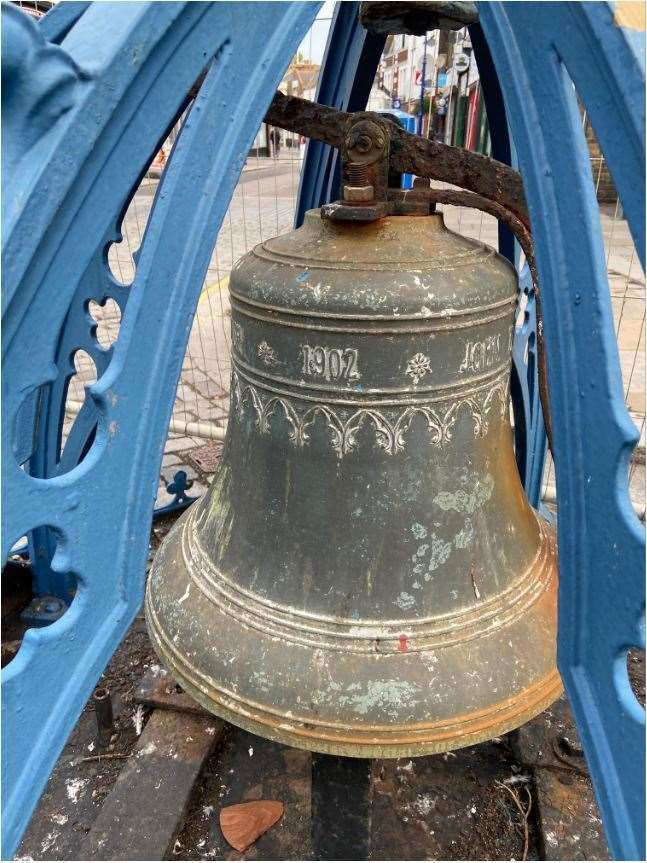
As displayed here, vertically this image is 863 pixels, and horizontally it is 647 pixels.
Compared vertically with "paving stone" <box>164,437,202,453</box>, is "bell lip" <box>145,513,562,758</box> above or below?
above

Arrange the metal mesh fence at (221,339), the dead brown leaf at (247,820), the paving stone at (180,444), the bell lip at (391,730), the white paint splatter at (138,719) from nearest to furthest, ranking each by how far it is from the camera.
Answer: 1. the bell lip at (391,730)
2. the dead brown leaf at (247,820)
3. the white paint splatter at (138,719)
4. the metal mesh fence at (221,339)
5. the paving stone at (180,444)

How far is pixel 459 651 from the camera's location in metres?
1.08

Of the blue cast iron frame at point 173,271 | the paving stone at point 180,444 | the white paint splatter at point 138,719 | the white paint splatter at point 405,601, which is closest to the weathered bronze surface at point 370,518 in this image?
the white paint splatter at point 405,601

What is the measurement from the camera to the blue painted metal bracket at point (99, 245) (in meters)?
0.66

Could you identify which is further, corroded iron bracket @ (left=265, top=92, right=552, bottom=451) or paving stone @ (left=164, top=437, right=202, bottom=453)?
paving stone @ (left=164, top=437, right=202, bottom=453)

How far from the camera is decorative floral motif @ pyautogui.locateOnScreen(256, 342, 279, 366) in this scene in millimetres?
1084

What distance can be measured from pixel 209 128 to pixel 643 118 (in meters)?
0.49

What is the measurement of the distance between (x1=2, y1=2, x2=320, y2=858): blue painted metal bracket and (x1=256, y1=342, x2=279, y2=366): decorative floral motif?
26 centimetres

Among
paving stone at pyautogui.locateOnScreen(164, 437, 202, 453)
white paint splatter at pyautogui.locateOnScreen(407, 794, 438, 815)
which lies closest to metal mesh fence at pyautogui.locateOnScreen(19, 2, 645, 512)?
paving stone at pyautogui.locateOnScreen(164, 437, 202, 453)

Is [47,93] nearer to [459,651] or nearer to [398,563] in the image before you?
[398,563]

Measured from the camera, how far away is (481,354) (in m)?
1.09

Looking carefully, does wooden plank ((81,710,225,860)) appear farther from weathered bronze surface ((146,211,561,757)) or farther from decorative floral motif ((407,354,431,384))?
decorative floral motif ((407,354,431,384))

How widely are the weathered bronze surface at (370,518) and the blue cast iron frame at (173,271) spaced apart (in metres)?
0.25

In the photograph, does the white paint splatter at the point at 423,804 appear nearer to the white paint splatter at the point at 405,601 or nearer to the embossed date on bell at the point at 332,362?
the white paint splatter at the point at 405,601
